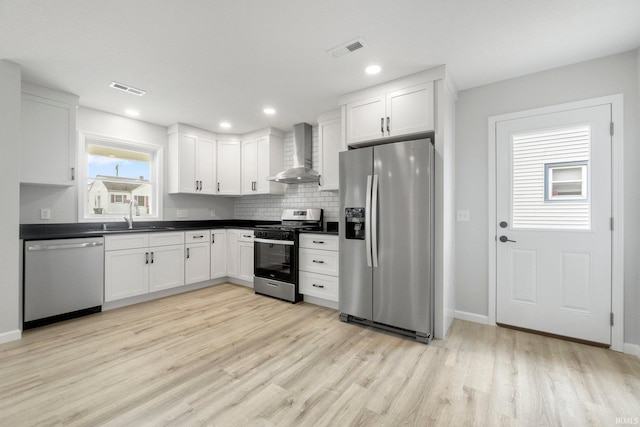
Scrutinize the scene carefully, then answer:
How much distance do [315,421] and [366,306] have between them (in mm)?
1392

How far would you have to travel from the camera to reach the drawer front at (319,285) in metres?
3.35

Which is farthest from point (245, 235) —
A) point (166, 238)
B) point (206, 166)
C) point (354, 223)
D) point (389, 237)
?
point (389, 237)

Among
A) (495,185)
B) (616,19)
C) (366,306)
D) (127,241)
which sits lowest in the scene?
(366,306)

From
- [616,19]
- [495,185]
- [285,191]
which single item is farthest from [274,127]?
[616,19]

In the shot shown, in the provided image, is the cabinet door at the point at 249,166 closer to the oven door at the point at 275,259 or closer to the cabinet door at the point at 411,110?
the oven door at the point at 275,259

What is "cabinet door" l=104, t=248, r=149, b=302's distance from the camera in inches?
129

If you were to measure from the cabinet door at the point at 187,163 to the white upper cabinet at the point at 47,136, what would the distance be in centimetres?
130

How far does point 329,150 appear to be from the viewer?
147 inches

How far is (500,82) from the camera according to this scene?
2889mm

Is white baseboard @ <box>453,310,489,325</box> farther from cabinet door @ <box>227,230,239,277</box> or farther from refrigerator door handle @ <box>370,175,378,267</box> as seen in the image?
cabinet door @ <box>227,230,239,277</box>

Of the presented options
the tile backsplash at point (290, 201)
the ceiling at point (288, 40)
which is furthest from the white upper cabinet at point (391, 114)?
the tile backsplash at point (290, 201)

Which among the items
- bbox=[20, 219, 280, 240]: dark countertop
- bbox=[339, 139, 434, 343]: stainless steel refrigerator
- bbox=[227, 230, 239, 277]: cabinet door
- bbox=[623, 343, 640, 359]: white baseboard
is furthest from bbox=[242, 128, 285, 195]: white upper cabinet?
bbox=[623, 343, 640, 359]: white baseboard

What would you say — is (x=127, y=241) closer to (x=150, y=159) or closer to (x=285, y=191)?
(x=150, y=159)

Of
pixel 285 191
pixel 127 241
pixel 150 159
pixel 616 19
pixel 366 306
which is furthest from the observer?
pixel 285 191
